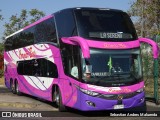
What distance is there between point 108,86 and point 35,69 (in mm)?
6516

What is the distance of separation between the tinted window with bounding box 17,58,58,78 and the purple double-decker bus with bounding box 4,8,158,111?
0.41ft

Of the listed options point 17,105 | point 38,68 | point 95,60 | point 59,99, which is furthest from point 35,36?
point 95,60

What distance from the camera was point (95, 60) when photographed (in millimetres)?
12852

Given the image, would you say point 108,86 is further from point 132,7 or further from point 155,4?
point 132,7

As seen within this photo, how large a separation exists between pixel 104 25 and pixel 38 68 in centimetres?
539

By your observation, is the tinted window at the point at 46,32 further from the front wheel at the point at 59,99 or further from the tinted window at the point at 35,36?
the front wheel at the point at 59,99

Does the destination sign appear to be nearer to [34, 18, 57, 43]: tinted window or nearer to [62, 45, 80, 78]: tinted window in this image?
[62, 45, 80, 78]: tinted window

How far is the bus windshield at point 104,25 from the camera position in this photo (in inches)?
519

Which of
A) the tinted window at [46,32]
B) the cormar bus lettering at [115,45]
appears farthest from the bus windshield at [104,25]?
the tinted window at [46,32]

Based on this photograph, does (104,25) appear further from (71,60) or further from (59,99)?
(59,99)

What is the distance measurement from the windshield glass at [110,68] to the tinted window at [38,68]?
2.77 metres

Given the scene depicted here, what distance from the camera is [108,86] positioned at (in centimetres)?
1270

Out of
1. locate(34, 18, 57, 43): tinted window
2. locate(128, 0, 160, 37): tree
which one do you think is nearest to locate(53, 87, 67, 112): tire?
locate(34, 18, 57, 43): tinted window

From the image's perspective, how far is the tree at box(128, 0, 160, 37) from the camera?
30.3 meters
